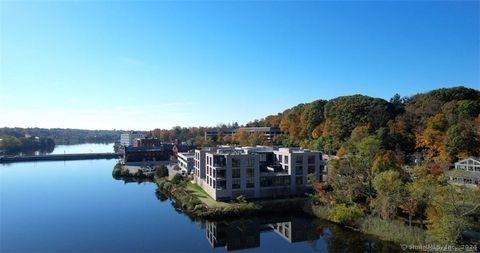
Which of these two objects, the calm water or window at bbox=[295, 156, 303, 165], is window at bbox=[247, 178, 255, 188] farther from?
window at bbox=[295, 156, 303, 165]

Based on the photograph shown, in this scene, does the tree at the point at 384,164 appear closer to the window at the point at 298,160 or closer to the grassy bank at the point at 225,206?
the window at the point at 298,160

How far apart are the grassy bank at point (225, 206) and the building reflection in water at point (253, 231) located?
2.89 ft

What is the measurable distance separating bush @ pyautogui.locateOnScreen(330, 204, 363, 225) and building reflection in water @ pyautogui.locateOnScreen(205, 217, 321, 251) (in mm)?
1682

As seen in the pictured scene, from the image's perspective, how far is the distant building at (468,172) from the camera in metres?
26.2

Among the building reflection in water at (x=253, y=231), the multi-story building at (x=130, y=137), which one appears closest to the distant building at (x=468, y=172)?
the building reflection in water at (x=253, y=231)

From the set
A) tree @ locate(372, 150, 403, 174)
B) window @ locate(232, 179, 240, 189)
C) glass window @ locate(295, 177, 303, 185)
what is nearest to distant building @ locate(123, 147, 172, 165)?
window @ locate(232, 179, 240, 189)

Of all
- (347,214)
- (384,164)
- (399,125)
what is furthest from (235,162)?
(399,125)

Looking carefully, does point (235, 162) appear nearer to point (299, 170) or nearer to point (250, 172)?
point (250, 172)

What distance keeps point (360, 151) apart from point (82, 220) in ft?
91.1

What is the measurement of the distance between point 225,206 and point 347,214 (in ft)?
28.9

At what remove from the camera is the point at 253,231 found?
73.0 ft

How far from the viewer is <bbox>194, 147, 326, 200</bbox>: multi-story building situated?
28.1 metres

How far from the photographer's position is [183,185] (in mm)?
33531

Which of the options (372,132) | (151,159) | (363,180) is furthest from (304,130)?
(363,180)
